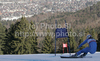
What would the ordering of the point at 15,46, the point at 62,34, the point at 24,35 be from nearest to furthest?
the point at 62,34 < the point at 15,46 < the point at 24,35

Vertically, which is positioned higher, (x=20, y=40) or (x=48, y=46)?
(x=20, y=40)

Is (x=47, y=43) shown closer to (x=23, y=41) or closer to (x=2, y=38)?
(x=23, y=41)

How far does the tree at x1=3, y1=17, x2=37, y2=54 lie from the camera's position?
43.6 m

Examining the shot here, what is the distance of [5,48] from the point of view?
44906 millimetres

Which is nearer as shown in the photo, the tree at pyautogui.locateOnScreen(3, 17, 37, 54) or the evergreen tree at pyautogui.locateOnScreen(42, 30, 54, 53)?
the tree at pyautogui.locateOnScreen(3, 17, 37, 54)

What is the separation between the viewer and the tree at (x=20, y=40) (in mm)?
43578

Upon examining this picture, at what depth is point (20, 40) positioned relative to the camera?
151ft

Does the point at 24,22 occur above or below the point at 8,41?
above

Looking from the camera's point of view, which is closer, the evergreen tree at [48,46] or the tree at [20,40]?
the tree at [20,40]

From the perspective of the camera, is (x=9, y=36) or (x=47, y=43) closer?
(x=9, y=36)

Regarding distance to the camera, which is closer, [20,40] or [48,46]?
[20,40]

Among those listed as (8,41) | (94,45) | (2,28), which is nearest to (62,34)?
(94,45)

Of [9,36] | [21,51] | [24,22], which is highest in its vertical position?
[24,22]

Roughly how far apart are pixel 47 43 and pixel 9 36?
30.6ft
